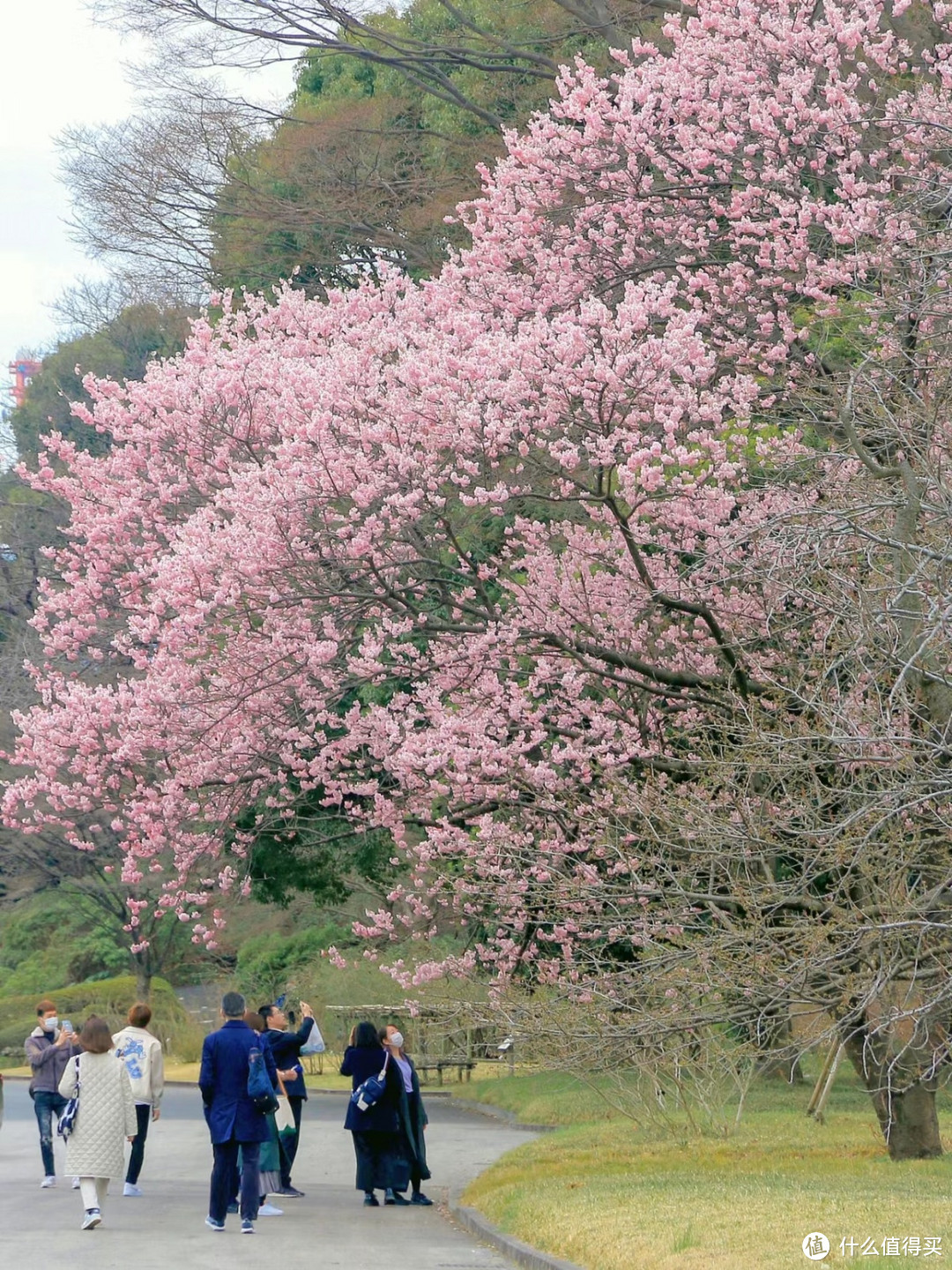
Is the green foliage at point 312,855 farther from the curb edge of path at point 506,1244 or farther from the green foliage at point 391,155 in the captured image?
the green foliage at point 391,155

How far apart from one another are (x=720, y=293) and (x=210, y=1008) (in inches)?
1087

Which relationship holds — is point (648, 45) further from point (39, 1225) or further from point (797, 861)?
point (39, 1225)

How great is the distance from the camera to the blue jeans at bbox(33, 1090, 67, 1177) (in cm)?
1416

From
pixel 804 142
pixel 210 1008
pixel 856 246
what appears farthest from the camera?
pixel 210 1008

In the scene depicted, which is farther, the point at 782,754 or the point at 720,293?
the point at 720,293

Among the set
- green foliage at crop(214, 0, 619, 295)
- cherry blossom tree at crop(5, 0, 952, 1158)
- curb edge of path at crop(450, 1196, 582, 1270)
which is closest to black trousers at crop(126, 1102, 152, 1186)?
curb edge of path at crop(450, 1196, 582, 1270)

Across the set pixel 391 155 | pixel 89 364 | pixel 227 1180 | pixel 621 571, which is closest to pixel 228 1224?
pixel 227 1180

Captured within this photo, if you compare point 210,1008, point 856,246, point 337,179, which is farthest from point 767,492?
point 210,1008

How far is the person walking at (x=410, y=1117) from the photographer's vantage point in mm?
13242

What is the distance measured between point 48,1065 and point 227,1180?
4.17 m

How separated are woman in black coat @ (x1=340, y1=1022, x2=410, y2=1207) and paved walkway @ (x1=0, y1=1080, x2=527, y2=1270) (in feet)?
0.87

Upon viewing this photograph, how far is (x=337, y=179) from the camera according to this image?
26484 mm

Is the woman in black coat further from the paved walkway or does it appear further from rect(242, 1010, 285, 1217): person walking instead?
rect(242, 1010, 285, 1217): person walking

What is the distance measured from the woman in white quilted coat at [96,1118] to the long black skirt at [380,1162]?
276 cm
